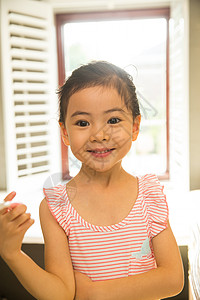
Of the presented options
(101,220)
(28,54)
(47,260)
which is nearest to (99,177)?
(101,220)

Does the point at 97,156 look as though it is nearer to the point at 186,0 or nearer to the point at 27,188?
the point at 27,188

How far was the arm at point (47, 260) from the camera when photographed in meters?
0.54

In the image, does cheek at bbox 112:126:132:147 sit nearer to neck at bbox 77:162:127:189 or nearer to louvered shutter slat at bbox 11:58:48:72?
neck at bbox 77:162:127:189

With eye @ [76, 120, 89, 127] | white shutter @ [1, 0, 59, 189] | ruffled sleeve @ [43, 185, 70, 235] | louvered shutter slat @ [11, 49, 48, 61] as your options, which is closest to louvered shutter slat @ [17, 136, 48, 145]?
white shutter @ [1, 0, 59, 189]

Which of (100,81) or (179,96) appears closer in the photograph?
(100,81)

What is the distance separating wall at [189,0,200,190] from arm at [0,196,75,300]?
1604 mm

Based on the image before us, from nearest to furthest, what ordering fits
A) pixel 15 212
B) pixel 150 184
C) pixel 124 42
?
pixel 15 212
pixel 150 184
pixel 124 42

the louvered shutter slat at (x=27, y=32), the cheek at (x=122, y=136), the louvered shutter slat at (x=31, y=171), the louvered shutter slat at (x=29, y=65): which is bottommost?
the louvered shutter slat at (x=31, y=171)

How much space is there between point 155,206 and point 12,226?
0.34 m

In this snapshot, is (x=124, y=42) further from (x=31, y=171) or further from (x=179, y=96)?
(x=31, y=171)

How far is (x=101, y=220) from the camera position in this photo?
2.24 ft

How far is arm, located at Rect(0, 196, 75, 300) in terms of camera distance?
1.78 ft

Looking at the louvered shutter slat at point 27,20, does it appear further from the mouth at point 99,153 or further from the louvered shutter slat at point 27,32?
the mouth at point 99,153

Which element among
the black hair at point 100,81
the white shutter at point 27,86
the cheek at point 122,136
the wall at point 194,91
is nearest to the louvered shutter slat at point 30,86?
the white shutter at point 27,86
